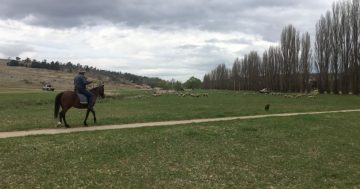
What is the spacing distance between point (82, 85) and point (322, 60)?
6238 cm

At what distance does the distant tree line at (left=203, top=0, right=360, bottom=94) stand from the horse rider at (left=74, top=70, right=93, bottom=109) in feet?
172

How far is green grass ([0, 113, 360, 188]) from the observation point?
10383 millimetres

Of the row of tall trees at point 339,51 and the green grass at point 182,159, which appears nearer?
the green grass at point 182,159

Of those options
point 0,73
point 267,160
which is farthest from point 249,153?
point 0,73

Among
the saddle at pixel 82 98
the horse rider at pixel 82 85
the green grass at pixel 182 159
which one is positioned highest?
the horse rider at pixel 82 85

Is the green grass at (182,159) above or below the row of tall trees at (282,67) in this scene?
below

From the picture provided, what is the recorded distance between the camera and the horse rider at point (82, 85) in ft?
68.8

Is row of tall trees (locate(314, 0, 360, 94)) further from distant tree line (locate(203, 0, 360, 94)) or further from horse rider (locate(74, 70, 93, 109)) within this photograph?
horse rider (locate(74, 70, 93, 109))

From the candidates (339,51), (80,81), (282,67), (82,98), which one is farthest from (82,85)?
(282,67)

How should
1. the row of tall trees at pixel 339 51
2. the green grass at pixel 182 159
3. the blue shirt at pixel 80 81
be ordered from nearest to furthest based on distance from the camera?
the green grass at pixel 182 159 < the blue shirt at pixel 80 81 < the row of tall trees at pixel 339 51

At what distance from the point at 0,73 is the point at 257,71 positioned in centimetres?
9228

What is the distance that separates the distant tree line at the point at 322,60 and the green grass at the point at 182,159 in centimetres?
5158

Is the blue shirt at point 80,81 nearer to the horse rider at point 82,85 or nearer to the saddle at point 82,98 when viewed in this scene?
the horse rider at point 82,85

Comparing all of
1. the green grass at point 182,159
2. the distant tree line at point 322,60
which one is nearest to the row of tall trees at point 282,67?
the distant tree line at point 322,60
